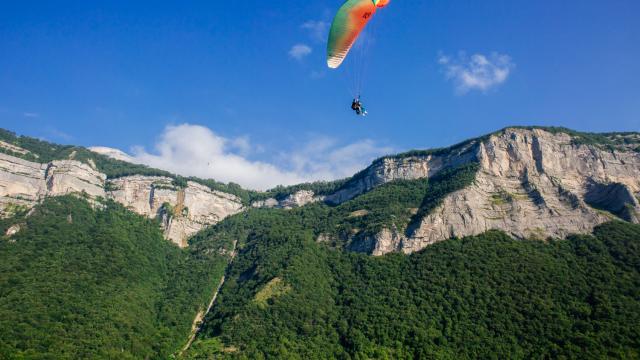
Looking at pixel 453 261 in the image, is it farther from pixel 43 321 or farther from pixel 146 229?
pixel 146 229

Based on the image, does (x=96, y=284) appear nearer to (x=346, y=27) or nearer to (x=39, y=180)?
(x=39, y=180)

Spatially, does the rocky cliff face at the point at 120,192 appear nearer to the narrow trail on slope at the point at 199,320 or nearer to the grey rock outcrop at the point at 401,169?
the narrow trail on slope at the point at 199,320

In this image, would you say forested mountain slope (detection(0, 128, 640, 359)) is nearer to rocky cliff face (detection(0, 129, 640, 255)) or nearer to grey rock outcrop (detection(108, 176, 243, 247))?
rocky cliff face (detection(0, 129, 640, 255))

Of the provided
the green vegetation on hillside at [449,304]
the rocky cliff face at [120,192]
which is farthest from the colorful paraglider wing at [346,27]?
the rocky cliff face at [120,192]

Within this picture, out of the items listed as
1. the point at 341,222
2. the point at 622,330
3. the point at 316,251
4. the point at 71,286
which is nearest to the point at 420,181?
the point at 341,222

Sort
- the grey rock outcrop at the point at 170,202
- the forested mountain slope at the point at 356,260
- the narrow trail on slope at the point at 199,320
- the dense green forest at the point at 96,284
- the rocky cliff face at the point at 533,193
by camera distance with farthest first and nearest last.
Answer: the grey rock outcrop at the point at 170,202 < the rocky cliff face at the point at 533,193 < the narrow trail on slope at the point at 199,320 < the forested mountain slope at the point at 356,260 < the dense green forest at the point at 96,284
